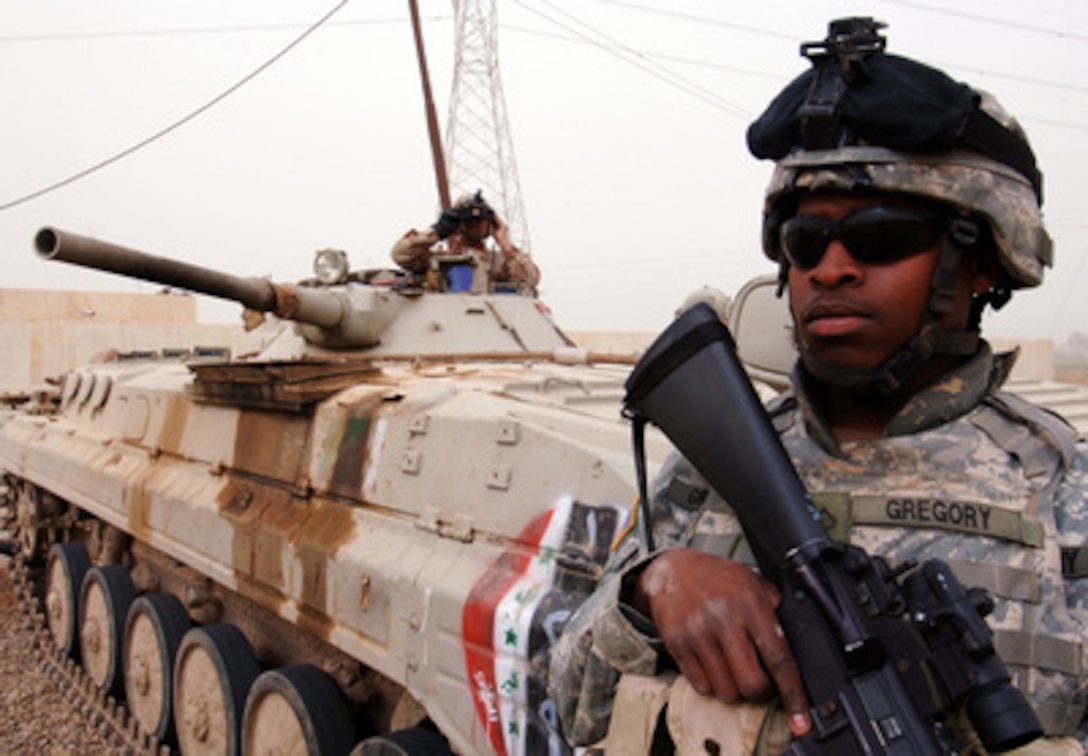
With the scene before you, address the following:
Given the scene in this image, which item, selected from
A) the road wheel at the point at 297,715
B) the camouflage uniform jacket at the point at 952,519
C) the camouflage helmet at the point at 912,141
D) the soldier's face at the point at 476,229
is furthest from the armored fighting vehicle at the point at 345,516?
the camouflage helmet at the point at 912,141

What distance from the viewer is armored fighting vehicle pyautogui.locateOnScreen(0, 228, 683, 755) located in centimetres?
279

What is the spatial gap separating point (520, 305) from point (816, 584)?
498 centimetres

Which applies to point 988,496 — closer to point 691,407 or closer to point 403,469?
point 691,407

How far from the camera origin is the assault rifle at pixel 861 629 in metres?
1.06

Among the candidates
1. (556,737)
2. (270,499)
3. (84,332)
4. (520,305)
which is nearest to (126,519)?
(270,499)

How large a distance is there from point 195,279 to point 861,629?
12.7 ft

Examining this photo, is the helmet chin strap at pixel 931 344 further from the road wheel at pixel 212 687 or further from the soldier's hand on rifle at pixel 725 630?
the road wheel at pixel 212 687

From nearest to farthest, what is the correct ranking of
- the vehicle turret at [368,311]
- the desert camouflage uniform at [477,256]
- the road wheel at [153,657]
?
the vehicle turret at [368,311] < the road wheel at [153,657] < the desert camouflage uniform at [477,256]

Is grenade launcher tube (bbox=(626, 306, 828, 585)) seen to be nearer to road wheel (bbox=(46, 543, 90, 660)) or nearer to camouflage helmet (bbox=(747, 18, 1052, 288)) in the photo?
camouflage helmet (bbox=(747, 18, 1052, 288))

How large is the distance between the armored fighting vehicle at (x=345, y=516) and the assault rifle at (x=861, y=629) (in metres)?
1.32

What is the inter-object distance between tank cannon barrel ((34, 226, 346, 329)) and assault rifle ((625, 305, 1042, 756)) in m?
3.35

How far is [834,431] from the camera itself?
1.47m

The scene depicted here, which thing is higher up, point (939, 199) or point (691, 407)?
point (939, 199)

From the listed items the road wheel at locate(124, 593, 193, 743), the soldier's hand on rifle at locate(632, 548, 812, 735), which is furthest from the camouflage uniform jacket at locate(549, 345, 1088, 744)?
the road wheel at locate(124, 593, 193, 743)
